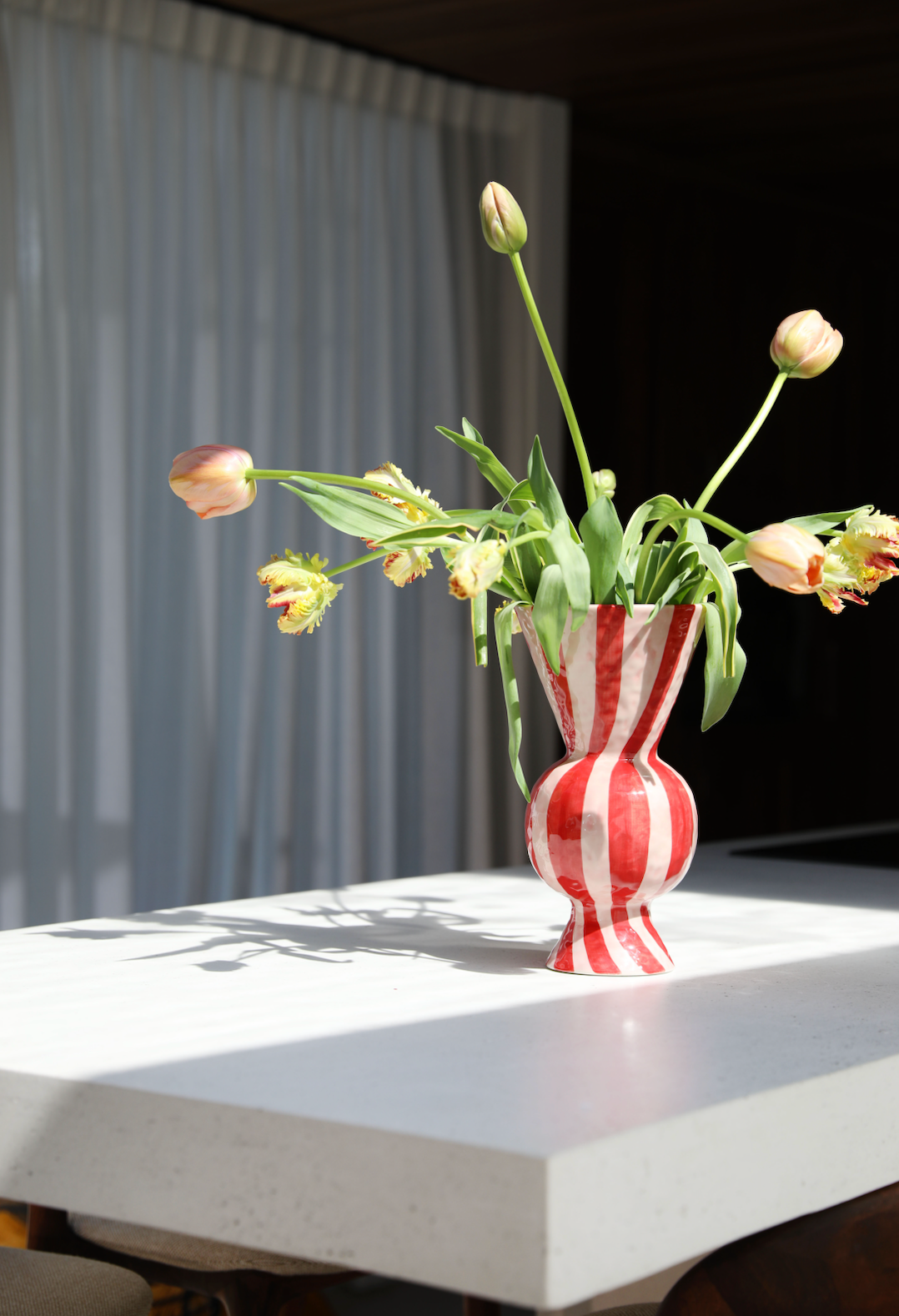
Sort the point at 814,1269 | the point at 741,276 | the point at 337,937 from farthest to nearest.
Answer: the point at 741,276
the point at 337,937
the point at 814,1269

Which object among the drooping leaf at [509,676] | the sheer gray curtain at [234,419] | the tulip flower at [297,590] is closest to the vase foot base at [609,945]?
the drooping leaf at [509,676]

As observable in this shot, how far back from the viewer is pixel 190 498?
48.5 inches

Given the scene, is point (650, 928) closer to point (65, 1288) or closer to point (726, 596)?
point (726, 596)

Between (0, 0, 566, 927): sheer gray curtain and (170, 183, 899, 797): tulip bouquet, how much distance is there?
2.13 metres

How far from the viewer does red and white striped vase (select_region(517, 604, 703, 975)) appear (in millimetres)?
1266

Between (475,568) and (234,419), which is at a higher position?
(234,419)

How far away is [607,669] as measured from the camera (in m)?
1.29

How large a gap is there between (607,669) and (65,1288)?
0.69 metres

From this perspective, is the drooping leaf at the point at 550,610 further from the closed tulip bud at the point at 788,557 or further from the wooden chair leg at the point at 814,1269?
the wooden chair leg at the point at 814,1269

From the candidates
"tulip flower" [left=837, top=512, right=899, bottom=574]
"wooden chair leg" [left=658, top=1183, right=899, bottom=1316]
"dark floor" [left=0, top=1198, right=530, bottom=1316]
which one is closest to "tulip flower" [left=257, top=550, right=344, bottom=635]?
"tulip flower" [left=837, top=512, right=899, bottom=574]

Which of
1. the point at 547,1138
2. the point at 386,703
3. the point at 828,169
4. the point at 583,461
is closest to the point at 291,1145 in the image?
the point at 547,1138

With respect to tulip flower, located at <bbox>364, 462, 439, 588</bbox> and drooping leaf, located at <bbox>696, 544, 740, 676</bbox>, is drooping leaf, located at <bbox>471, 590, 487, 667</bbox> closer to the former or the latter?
tulip flower, located at <bbox>364, 462, 439, 588</bbox>

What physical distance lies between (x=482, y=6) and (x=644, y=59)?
53cm

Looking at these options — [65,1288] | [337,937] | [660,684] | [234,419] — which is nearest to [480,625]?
[660,684]
